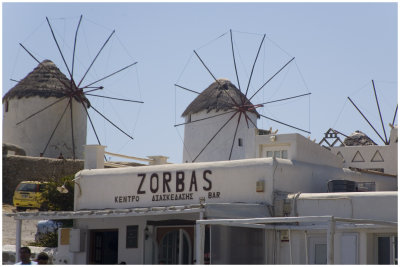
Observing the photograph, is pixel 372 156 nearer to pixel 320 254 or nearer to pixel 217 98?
pixel 217 98

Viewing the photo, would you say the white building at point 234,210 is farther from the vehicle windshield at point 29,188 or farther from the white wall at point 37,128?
the white wall at point 37,128

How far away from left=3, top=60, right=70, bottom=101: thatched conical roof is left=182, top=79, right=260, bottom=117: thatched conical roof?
7.20 meters

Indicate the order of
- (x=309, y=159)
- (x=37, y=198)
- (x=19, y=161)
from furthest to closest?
(x=19, y=161)
(x=37, y=198)
(x=309, y=159)

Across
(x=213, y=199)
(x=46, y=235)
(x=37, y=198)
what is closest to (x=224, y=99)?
(x=37, y=198)

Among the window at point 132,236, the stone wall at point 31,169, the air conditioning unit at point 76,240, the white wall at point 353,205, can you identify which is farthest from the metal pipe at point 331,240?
the stone wall at point 31,169

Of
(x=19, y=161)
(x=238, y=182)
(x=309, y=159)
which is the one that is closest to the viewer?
(x=238, y=182)

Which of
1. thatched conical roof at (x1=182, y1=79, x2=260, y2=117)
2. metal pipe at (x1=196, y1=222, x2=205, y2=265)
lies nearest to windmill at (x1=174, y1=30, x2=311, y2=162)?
thatched conical roof at (x1=182, y1=79, x2=260, y2=117)

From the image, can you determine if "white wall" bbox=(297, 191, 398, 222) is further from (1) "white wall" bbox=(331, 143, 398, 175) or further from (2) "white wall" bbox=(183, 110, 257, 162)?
(2) "white wall" bbox=(183, 110, 257, 162)

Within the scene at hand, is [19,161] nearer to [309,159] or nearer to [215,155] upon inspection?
[215,155]

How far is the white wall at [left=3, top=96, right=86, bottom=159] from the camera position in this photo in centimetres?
4459

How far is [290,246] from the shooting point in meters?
19.8

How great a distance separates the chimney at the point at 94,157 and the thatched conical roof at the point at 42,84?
19.6 metres

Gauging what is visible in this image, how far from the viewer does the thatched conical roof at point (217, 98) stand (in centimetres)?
4125

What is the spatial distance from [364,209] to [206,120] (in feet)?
73.0
